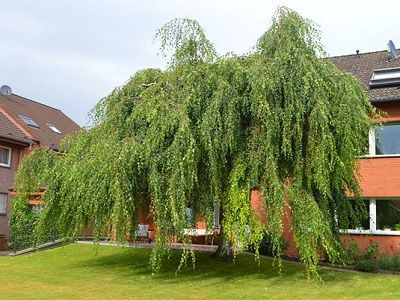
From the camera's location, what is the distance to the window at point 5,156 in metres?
28.1

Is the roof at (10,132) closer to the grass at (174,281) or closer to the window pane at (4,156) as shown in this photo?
the window pane at (4,156)

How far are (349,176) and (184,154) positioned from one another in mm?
4391

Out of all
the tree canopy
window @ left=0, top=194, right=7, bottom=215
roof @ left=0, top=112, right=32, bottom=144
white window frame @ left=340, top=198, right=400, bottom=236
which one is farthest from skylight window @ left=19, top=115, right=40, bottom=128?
white window frame @ left=340, top=198, right=400, bottom=236

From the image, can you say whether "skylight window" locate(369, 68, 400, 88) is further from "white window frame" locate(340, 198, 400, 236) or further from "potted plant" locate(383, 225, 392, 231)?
"potted plant" locate(383, 225, 392, 231)

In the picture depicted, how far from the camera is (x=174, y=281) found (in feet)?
44.8

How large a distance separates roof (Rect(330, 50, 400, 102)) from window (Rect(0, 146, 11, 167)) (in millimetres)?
17344

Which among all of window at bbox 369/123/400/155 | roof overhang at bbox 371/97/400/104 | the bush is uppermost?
roof overhang at bbox 371/97/400/104

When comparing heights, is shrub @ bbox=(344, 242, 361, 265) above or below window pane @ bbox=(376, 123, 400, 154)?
below

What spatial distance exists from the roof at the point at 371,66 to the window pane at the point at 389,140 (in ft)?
3.59

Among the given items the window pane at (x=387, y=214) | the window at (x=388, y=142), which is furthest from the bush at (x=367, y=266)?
the window at (x=388, y=142)

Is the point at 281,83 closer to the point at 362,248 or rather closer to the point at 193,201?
the point at 193,201

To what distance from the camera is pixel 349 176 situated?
1384 centimetres

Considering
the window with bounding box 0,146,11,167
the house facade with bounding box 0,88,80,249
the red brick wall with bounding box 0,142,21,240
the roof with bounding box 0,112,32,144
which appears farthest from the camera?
the window with bounding box 0,146,11,167

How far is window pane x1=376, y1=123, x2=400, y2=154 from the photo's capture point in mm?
18891
